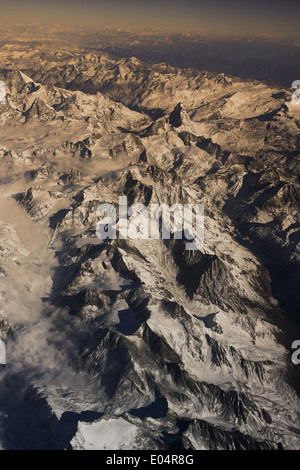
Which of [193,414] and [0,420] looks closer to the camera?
[0,420]

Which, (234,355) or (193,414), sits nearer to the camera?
(193,414)

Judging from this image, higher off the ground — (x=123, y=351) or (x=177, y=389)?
(x=123, y=351)
